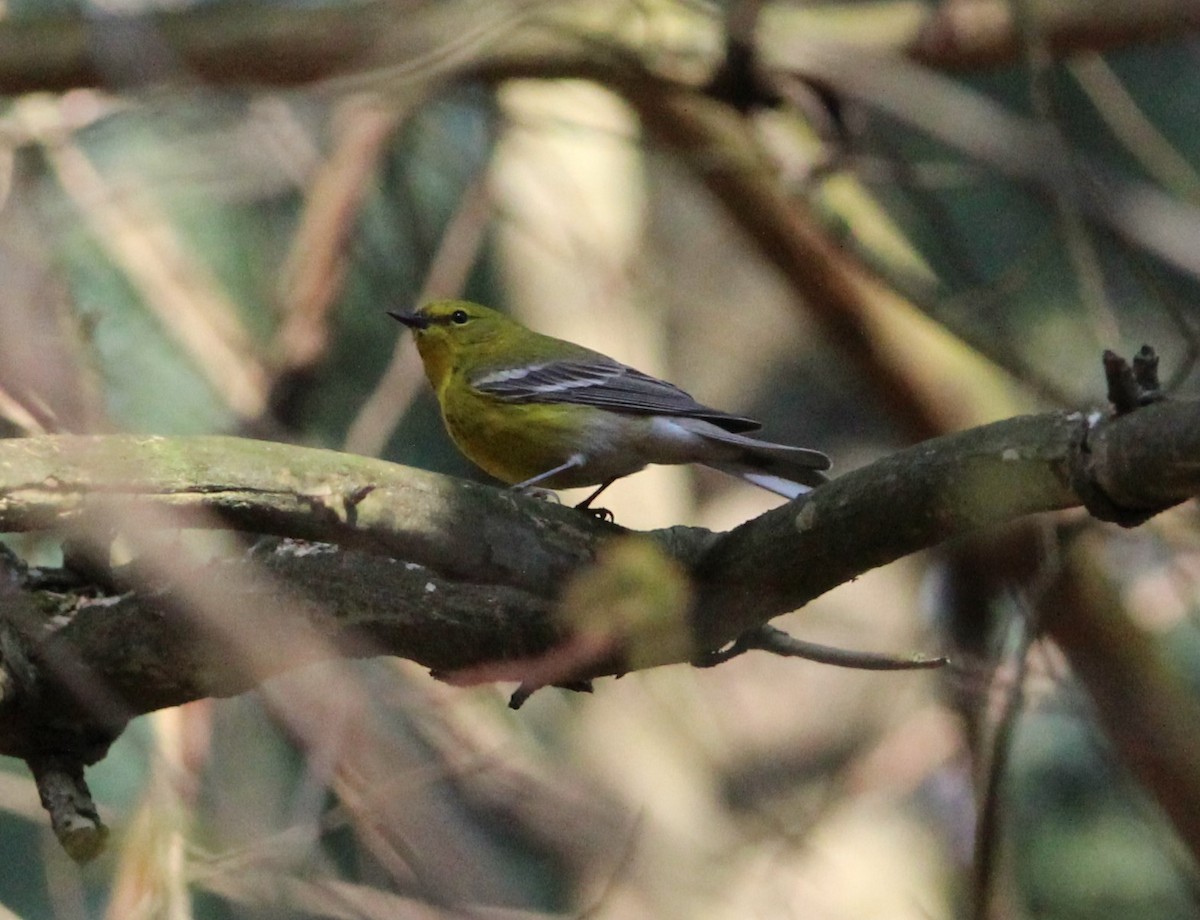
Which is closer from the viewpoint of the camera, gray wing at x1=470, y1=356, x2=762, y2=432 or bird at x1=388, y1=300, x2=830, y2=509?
bird at x1=388, y1=300, x2=830, y2=509

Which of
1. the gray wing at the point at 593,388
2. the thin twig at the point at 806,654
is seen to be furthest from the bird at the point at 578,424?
the thin twig at the point at 806,654

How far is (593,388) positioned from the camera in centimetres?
456

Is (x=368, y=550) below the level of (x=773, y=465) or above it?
above

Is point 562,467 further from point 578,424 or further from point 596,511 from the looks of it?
point 596,511

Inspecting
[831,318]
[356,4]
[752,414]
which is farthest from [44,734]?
[752,414]

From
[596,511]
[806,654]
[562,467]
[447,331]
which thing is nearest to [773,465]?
A: [596,511]

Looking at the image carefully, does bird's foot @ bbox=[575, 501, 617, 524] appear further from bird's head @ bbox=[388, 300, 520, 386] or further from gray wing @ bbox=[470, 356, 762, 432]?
bird's head @ bbox=[388, 300, 520, 386]

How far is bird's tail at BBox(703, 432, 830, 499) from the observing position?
378cm

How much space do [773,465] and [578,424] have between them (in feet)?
2.38

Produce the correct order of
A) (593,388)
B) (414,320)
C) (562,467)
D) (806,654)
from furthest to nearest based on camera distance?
1. (414,320)
2. (593,388)
3. (562,467)
4. (806,654)

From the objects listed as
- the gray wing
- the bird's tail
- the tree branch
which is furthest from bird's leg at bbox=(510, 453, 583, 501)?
the tree branch

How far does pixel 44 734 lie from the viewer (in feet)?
9.55

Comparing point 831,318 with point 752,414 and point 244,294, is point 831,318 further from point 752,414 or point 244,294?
point 244,294

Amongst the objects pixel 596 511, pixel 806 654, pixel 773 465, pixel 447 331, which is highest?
pixel 806 654
